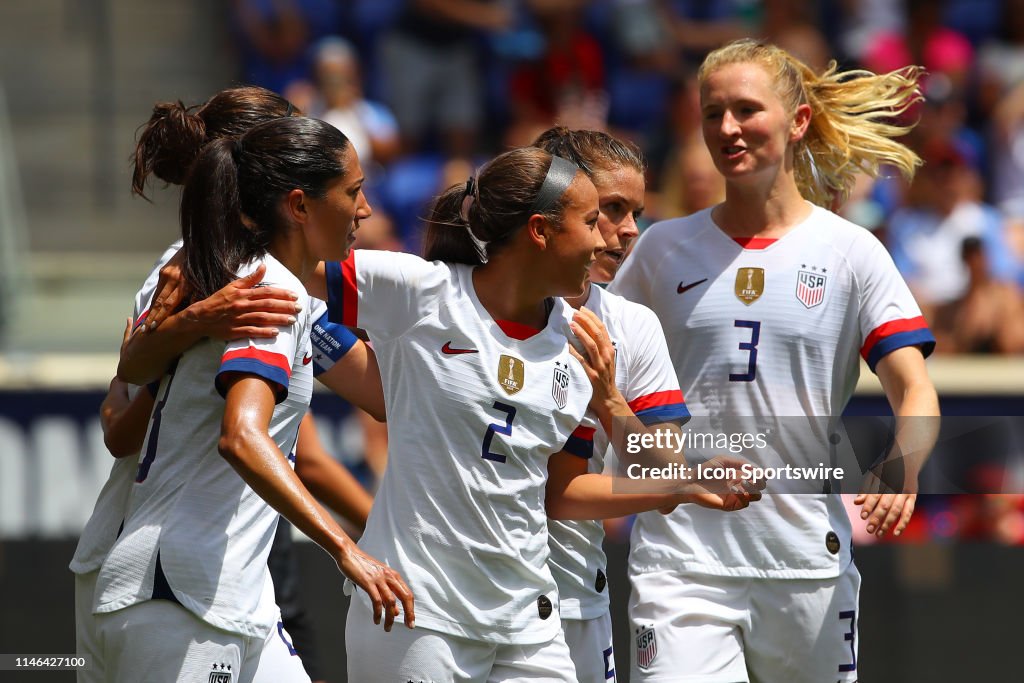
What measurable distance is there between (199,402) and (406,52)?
709 centimetres

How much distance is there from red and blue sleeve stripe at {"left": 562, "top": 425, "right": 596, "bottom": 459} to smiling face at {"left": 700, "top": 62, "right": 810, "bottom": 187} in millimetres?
955

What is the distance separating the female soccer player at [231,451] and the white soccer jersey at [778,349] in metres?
1.24

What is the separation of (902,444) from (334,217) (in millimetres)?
1705

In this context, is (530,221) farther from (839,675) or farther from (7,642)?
(7,642)

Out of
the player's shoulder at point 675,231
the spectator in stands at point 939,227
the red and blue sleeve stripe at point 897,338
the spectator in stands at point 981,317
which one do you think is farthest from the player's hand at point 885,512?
the spectator in stands at point 939,227

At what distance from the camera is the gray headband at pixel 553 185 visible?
3.29 metres

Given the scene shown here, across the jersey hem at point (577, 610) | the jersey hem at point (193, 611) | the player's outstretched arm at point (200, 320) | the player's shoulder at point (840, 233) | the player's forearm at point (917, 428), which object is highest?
the player's shoulder at point (840, 233)

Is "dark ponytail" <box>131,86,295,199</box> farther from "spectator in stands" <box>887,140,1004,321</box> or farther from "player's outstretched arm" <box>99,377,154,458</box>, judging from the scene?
"spectator in stands" <box>887,140,1004,321</box>

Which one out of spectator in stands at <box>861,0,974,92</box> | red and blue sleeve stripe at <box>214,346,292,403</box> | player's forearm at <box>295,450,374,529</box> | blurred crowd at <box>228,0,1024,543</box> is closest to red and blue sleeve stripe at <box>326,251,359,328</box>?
red and blue sleeve stripe at <box>214,346,292,403</box>

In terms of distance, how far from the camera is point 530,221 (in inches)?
130

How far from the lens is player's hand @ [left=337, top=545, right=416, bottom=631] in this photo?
2771 mm

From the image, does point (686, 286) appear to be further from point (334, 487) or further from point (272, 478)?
point (272, 478)

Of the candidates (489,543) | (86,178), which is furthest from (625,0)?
(489,543)

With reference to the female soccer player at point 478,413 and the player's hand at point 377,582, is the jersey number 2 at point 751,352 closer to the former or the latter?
the female soccer player at point 478,413
